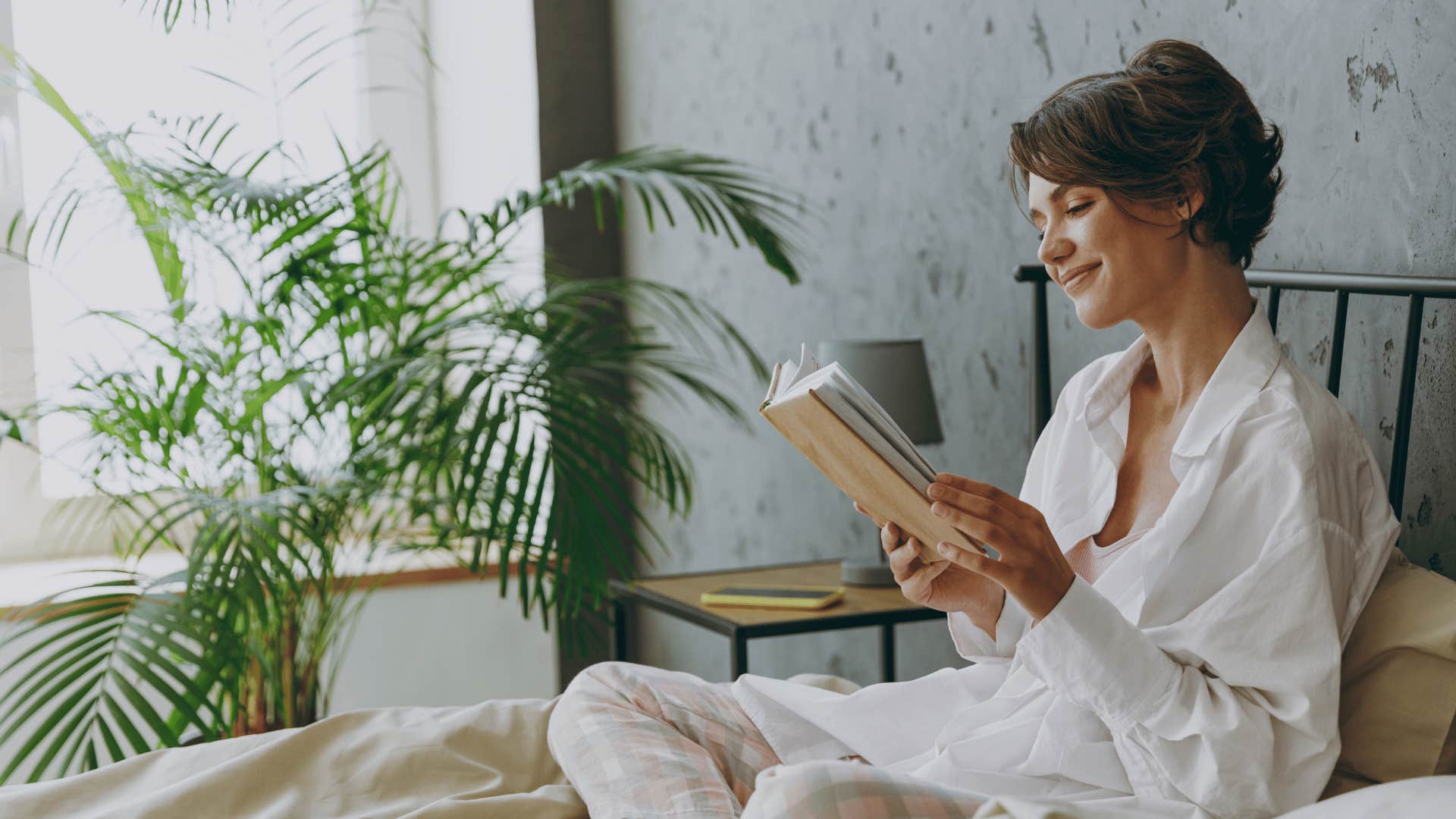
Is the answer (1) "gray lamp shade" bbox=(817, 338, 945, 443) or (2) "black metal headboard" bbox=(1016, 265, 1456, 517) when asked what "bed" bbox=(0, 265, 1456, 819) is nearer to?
(2) "black metal headboard" bbox=(1016, 265, 1456, 517)

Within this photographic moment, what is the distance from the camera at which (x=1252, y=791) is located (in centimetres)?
113

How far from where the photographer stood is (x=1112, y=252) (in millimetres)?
1323

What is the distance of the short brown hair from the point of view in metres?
1.29

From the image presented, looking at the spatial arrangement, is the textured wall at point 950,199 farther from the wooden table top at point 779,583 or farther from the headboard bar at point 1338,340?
the wooden table top at point 779,583

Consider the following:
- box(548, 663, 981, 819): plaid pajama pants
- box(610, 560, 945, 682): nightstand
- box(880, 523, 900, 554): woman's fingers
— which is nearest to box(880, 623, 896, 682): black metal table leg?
box(610, 560, 945, 682): nightstand

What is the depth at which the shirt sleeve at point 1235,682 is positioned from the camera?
1126 millimetres

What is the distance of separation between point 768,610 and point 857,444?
1071mm

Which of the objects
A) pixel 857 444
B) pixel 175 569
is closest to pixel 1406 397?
pixel 857 444

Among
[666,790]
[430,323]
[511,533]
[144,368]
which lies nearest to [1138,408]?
[666,790]

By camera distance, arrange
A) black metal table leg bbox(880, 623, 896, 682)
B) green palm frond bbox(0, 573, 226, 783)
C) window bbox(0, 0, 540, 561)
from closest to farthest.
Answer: green palm frond bbox(0, 573, 226, 783) < black metal table leg bbox(880, 623, 896, 682) < window bbox(0, 0, 540, 561)

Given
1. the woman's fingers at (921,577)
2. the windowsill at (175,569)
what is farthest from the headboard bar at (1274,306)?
the windowsill at (175,569)

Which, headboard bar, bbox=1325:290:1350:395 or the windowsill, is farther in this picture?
the windowsill

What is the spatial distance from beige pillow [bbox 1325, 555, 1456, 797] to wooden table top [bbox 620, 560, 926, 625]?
828 mm

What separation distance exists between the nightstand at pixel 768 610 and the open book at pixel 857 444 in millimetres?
845
